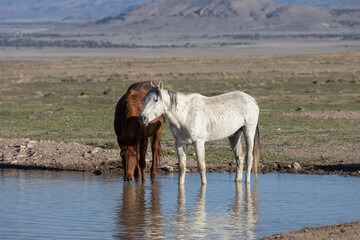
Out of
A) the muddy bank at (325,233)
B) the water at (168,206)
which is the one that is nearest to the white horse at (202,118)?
the water at (168,206)

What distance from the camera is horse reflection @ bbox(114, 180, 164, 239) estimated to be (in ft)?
29.5

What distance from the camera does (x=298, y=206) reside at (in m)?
10.6

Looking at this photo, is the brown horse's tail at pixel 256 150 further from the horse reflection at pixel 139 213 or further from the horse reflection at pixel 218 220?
the horse reflection at pixel 139 213

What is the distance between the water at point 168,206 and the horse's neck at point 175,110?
49.0 inches

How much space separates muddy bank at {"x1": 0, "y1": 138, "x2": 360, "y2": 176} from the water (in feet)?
2.20

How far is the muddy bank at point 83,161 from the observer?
1428 centimetres

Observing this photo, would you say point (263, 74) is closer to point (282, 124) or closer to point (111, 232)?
point (282, 124)

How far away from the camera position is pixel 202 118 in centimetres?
1161

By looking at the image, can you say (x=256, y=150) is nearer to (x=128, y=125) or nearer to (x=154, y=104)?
(x=128, y=125)

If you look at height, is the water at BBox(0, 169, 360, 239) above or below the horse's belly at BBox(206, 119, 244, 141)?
below

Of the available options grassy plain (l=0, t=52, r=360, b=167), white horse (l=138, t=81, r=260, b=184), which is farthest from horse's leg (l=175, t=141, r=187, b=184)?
grassy plain (l=0, t=52, r=360, b=167)

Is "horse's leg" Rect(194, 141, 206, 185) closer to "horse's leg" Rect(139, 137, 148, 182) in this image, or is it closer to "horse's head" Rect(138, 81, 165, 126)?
"horse's head" Rect(138, 81, 165, 126)

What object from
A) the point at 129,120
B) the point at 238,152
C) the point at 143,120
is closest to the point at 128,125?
the point at 129,120

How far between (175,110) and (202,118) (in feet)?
1.84
